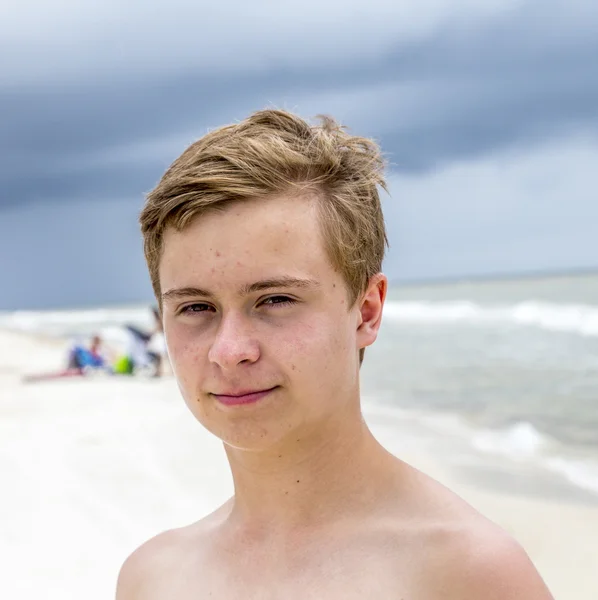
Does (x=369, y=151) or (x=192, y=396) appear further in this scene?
(x=369, y=151)

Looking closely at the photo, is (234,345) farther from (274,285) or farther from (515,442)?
(515,442)

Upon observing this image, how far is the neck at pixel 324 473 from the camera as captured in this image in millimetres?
1963

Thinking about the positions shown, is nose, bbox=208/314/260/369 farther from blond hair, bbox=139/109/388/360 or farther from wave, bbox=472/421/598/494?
wave, bbox=472/421/598/494

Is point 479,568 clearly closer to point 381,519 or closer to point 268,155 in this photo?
point 381,519

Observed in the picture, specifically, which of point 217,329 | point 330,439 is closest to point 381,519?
point 330,439

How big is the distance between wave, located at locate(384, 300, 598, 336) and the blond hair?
18.7 m

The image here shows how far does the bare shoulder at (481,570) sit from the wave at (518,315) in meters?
18.8

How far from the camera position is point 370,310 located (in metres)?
2.04

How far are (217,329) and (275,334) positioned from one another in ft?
0.45

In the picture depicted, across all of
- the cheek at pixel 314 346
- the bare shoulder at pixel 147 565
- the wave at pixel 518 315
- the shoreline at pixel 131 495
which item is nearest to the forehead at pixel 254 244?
the cheek at pixel 314 346

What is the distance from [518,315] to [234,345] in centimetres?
2709

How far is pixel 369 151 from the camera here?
2.15m

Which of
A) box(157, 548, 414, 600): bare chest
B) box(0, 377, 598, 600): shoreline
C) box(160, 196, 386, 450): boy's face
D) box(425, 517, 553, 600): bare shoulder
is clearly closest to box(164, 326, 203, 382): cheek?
box(160, 196, 386, 450): boy's face

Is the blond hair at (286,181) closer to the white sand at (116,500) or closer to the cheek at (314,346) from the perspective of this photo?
the cheek at (314,346)
